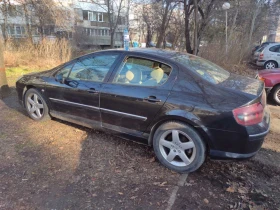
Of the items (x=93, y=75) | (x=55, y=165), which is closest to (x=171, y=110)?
(x=93, y=75)

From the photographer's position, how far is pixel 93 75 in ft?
12.0

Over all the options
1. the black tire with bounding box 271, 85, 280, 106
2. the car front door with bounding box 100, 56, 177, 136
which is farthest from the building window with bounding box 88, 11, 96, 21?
the car front door with bounding box 100, 56, 177, 136

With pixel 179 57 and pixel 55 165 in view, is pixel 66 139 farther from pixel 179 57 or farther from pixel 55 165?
pixel 179 57

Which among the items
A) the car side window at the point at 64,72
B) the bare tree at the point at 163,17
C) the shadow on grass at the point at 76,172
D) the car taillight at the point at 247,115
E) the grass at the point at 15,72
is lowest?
the shadow on grass at the point at 76,172

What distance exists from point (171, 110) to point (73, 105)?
1734mm

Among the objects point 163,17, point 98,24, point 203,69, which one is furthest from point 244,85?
point 98,24

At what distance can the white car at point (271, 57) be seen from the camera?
12648 millimetres

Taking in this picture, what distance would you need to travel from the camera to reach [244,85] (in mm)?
3061

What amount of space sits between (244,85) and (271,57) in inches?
454

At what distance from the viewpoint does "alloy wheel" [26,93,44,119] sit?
4355mm

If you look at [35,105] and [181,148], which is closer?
[181,148]

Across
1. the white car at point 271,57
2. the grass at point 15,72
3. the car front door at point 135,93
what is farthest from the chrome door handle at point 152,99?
the white car at point 271,57

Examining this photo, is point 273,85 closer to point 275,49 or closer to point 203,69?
point 203,69

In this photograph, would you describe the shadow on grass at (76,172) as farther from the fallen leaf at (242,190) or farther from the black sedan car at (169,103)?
the fallen leaf at (242,190)
